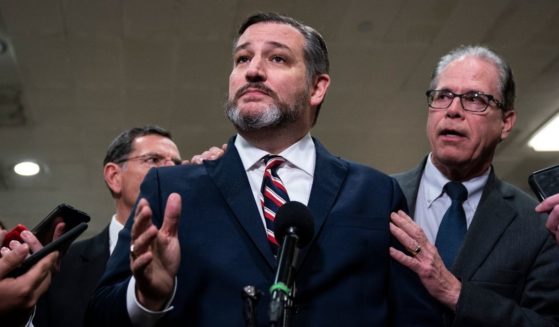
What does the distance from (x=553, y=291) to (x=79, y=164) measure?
609cm

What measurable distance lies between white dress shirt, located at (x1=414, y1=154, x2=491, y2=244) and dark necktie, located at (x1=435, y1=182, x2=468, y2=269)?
0.04 m

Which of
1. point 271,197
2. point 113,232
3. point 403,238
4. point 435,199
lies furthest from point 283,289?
point 113,232

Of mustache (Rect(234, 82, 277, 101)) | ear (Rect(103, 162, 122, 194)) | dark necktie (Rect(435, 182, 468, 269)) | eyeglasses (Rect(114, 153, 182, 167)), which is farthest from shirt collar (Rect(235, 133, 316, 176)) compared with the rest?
ear (Rect(103, 162, 122, 194))

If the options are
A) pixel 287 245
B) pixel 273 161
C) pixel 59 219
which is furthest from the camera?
pixel 59 219

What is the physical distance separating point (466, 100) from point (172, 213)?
137 centimetres

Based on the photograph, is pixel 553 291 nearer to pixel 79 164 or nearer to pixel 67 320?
pixel 67 320

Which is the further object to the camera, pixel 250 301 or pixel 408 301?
pixel 408 301

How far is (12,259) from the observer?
6.26ft

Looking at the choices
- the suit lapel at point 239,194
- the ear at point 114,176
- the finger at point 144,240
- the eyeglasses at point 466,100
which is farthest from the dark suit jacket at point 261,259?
the ear at point 114,176

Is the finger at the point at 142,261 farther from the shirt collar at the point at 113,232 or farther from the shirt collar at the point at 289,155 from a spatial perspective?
the shirt collar at the point at 113,232

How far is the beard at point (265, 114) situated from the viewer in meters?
2.06

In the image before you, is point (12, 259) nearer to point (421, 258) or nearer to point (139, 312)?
point (139, 312)

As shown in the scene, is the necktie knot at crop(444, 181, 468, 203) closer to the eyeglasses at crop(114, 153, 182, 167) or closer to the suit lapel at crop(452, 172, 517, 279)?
the suit lapel at crop(452, 172, 517, 279)

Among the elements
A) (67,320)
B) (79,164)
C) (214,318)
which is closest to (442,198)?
(214,318)
